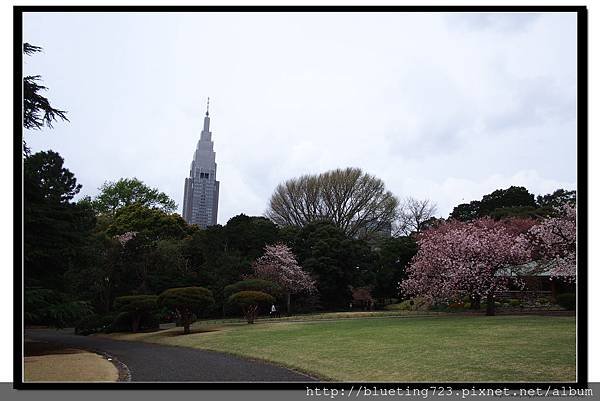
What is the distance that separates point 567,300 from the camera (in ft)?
23.5

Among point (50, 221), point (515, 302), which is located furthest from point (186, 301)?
point (515, 302)

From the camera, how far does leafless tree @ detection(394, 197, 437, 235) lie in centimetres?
1223

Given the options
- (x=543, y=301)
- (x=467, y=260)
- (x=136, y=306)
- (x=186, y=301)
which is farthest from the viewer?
(x=467, y=260)

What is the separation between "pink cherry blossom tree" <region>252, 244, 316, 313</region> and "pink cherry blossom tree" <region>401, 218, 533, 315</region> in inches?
129

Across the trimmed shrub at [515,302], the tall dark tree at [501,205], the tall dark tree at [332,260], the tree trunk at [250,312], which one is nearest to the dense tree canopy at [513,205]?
the tall dark tree at [501,205]

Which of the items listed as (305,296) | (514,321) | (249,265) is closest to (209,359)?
(249,265)

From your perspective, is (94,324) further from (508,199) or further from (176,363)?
(508,199)

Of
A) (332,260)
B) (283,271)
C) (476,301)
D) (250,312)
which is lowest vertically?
(250,312)

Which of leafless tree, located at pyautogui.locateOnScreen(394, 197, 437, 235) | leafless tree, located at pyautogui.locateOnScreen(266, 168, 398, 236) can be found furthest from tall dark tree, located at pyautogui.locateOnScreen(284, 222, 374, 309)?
leafless tree, located at pyautogui.locateOnScreen(394, 197, 437, 235)

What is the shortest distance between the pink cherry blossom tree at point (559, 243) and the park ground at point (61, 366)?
709 cm

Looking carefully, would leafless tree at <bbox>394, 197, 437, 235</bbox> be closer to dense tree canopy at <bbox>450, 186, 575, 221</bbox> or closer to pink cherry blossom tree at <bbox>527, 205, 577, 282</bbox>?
dense tree canopy at <bbox>450, 186, 575, 221</bbox>

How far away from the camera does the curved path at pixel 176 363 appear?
6.34 m

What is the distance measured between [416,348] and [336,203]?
12595 millimetres

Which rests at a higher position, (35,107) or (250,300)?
(35,107)
